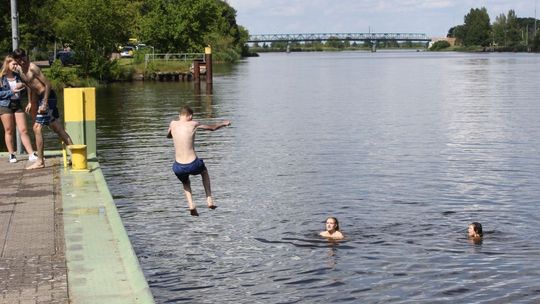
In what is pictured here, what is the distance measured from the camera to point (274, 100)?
50188 mm

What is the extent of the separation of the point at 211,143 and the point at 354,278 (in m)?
16.9

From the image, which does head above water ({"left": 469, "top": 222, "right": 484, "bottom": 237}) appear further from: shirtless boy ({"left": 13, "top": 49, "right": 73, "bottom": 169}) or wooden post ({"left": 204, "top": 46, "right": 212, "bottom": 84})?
wooden post ({"left": 204, "top": 46, "right": 212, "bottom": 84})

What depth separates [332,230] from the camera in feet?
49.4

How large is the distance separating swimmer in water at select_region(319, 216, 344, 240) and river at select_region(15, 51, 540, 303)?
227mm

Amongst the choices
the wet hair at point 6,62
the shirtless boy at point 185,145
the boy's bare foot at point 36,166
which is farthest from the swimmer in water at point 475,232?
the wet hair at point 6,62

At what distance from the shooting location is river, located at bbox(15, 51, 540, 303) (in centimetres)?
1246

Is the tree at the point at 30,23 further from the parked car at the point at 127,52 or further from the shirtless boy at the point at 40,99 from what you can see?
the shirtless boy at the point at 40,99

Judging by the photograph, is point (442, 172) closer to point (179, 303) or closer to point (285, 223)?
point (285, 223)

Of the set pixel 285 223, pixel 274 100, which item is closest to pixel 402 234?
pixel 285 223

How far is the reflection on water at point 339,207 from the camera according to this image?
12.5 meters

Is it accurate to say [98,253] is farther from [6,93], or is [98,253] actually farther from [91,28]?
[91,28]

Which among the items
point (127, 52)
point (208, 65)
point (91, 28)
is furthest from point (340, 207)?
point (127, 52)

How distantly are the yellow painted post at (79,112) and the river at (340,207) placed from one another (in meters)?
1.99

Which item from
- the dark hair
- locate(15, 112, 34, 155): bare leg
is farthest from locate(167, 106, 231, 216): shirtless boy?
locate(15, 112, 34, 155): bare leg
